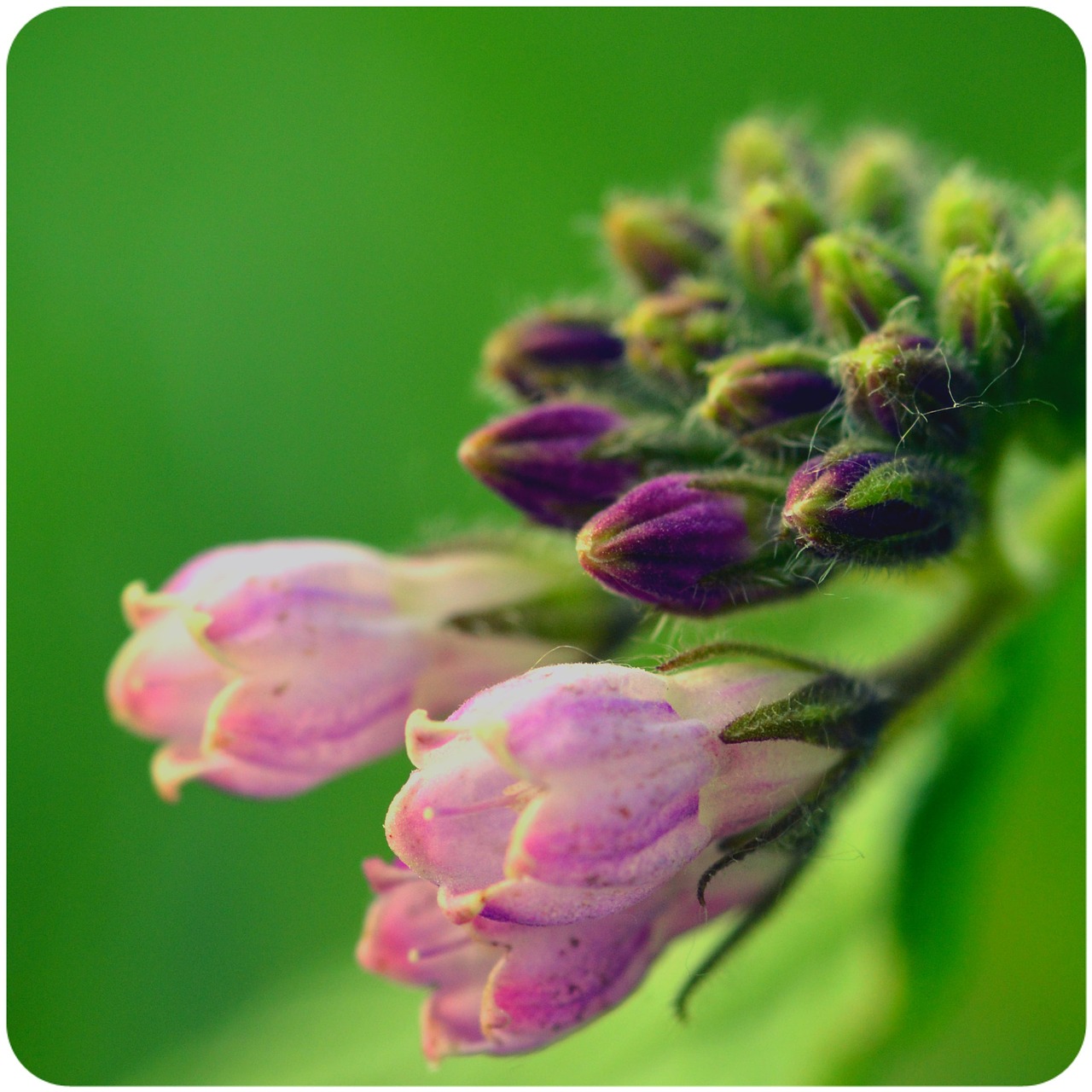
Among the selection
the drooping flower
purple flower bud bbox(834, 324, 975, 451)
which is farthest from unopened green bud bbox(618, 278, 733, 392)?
the drooping flower

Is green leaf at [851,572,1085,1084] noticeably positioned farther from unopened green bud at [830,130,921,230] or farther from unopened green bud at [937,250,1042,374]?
unopened green bud at [830,130,921,230]

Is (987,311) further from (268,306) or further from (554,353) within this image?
(268,306)

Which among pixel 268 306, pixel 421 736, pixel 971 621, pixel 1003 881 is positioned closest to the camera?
pixel 421 736

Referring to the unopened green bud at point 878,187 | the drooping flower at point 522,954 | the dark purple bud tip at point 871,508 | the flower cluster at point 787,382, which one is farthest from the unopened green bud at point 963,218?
the drooping flower at point 522,954

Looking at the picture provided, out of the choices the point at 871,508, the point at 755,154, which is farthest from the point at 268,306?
the point at 871,508

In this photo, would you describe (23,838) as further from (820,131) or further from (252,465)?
(820,131)

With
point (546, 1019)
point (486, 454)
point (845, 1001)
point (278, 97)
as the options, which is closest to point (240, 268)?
point (278, 97)

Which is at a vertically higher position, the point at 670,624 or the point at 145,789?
the point at 670,624
